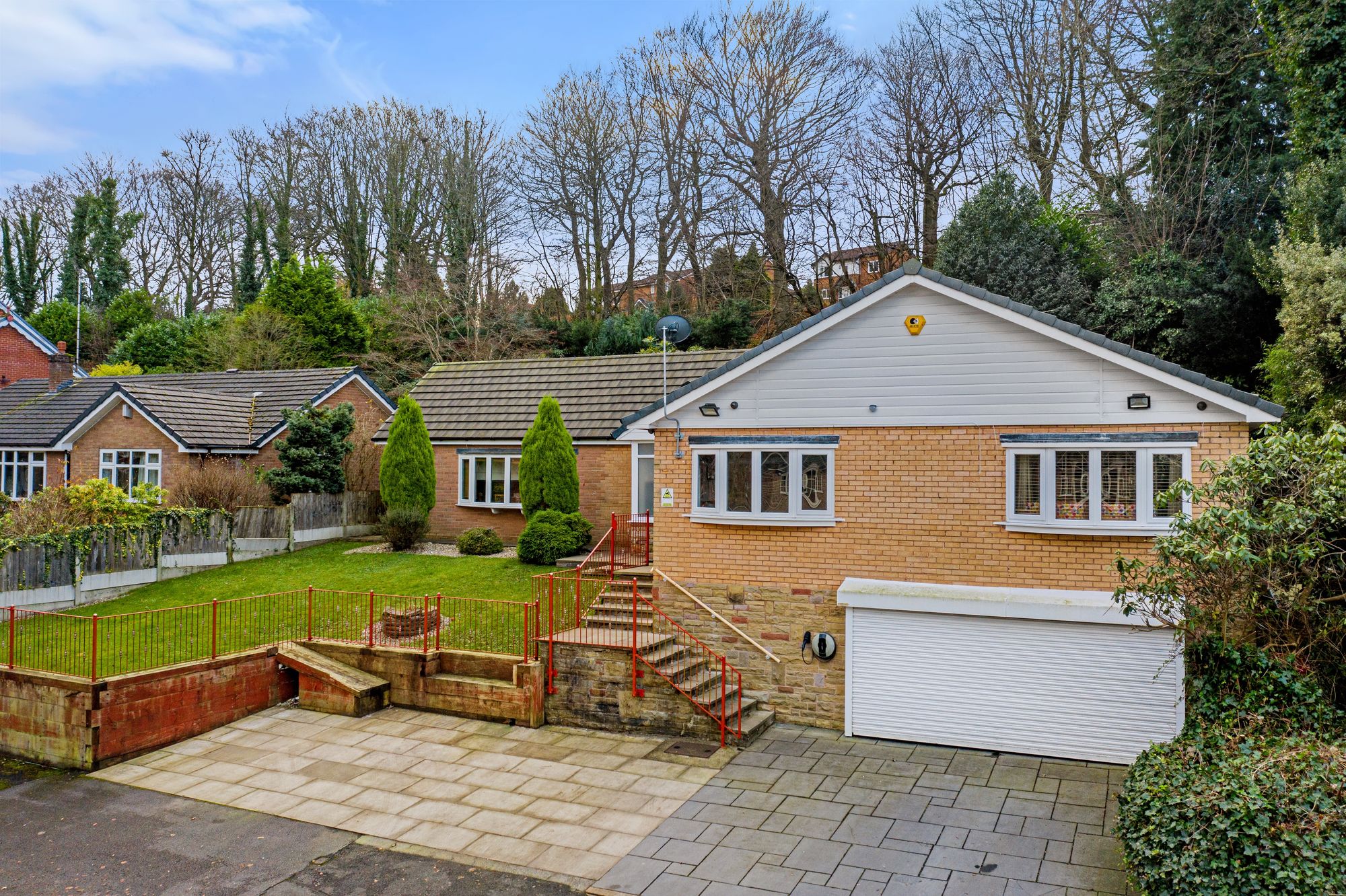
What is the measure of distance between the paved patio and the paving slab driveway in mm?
606

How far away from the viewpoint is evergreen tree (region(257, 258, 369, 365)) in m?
36.6

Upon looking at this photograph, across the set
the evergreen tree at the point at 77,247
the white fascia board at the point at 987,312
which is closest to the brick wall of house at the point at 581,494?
the white fascia board at the point at 987,312

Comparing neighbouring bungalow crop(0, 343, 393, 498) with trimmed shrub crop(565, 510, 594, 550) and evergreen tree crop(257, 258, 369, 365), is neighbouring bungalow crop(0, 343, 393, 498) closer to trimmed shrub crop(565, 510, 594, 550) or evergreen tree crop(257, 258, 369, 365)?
evergreen tree crop(257, 258, 369, 365)

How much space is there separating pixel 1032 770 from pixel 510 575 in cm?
1098

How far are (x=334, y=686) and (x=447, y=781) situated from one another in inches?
147

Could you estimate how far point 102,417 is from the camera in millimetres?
24594

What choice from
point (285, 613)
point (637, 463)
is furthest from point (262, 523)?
point (637, 463)

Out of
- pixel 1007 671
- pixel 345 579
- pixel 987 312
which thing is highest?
pixel 987 312

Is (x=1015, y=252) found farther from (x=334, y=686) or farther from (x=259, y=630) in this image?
(x=259, y=630)

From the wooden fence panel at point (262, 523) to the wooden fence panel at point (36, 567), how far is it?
13.4 ft

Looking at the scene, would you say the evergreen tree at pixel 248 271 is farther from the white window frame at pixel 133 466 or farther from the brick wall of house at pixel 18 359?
the white window frame at pixel 133 466

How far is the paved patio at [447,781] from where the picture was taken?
9.48m

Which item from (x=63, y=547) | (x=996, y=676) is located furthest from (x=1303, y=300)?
(x=63, y=547)

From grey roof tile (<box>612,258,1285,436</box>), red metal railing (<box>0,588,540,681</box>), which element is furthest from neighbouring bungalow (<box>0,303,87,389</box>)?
grey roof tile (<box>612,258,1285,436</box>)
